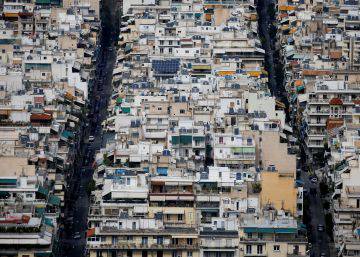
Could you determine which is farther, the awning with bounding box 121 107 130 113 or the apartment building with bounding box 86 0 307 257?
the awning with bounding box 121 107 130 113

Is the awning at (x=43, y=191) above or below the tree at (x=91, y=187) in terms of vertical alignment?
below

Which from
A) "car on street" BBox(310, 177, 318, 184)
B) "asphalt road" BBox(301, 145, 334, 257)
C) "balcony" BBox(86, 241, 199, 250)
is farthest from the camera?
"car on street" BBox(310, 177, 318, 184)

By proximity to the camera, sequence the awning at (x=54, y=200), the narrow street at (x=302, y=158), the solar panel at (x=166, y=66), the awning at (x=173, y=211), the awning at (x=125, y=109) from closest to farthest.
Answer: the awning at (x=173, y=211) → the narrow street at (x=302, y=158) → the awning at (x=54, y=200) → the awning at (x=125, y=109) → the solar panel at (x=166, y=66)

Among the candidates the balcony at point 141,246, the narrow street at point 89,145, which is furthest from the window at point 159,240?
the narrow street at point 89,145

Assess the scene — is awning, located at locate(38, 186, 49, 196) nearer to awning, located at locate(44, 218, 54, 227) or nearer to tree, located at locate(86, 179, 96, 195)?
awning, located at locate(44, 218, 54, 227)

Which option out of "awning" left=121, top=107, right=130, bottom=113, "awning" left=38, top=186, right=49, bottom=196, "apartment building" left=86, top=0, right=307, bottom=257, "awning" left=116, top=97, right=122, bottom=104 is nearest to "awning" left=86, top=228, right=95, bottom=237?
"apartment building" left=86, top=0, right=307, bottom=257

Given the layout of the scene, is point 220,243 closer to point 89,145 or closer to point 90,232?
point 90,232

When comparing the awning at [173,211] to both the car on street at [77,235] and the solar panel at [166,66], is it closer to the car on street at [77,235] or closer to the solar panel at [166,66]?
the car on street at [77,235]

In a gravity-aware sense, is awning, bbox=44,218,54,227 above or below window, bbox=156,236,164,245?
above

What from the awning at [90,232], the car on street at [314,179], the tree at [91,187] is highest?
the car on street at [314,179]

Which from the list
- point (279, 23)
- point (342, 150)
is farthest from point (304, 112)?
point (279, 23)
